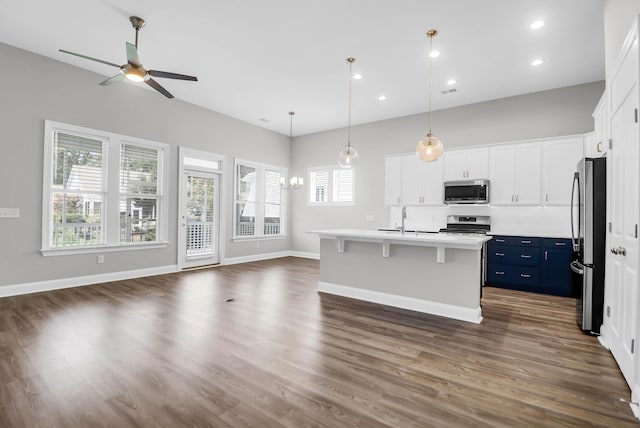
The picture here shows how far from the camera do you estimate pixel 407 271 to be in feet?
12.8

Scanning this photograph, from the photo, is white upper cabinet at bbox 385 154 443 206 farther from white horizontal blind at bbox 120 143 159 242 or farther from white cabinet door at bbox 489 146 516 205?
white horizontal blind at bbox 120 143 159 242

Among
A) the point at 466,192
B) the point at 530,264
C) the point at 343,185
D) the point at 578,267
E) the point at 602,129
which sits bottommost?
the point at 530,264

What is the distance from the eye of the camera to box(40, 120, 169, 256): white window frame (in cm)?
451

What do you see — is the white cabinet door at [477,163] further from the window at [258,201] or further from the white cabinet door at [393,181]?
the window at [258,201]

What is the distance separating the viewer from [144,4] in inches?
130

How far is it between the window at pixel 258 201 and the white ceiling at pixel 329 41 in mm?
2259

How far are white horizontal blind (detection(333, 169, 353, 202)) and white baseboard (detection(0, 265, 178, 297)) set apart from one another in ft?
13.5

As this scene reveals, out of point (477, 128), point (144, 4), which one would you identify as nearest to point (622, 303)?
point (477, 128)

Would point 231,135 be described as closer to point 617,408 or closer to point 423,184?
point 423,184

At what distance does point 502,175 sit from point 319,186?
4.24 meters

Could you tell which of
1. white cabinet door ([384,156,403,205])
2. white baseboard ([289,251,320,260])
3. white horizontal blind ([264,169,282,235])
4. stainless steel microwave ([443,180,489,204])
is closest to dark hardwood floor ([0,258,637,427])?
stainless steel microwave ([443,180,489,204])

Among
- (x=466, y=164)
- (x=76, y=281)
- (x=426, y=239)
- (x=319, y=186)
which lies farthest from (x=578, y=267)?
(x=76, y=281)

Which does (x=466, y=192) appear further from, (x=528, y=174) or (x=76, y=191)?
(x=76, y=191)

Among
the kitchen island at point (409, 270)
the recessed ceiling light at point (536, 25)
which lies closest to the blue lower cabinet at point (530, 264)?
the kitchen island at point (409, 270)
